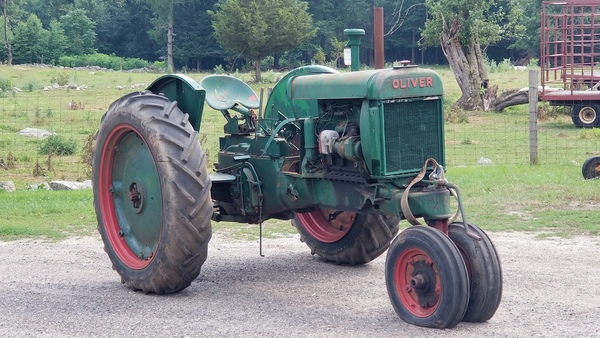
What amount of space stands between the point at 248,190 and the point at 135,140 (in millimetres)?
1154

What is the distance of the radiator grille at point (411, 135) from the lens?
22.6 feet

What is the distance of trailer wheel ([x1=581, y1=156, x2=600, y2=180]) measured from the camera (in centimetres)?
1397

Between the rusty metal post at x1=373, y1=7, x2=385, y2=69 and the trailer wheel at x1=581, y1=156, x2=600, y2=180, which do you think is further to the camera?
the trailer wheel at x1=581, y1=156, x2=600, y2=180

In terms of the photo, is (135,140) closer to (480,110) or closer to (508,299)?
(508,299)

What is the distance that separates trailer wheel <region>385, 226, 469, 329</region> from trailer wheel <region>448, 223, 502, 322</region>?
23 cm

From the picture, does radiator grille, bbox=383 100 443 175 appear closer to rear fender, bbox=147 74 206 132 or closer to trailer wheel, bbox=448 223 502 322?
trailer wheel, bbox=448 223 502 322

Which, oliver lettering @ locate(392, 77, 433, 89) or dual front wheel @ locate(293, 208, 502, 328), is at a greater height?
oliver lettering @ locate(392, 77, 433, 89)

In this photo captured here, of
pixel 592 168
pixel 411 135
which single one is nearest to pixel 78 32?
pixel 592 168

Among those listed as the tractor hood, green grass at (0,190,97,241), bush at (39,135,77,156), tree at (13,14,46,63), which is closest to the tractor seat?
the tractor hood

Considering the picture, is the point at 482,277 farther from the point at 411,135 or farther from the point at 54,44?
the point at 54,44

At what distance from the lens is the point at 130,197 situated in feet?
26.7

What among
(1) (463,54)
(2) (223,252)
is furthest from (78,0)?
(2) (223,252)

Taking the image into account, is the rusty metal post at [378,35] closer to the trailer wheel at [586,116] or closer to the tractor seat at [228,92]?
the tractor seat at [228,92]

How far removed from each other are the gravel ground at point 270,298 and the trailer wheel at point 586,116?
16169 mm
